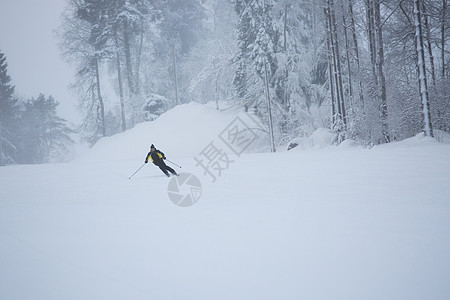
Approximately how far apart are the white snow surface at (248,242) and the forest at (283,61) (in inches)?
234

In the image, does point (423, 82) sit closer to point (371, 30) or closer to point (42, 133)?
point (371, 30)

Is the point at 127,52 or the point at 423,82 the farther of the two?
the point at 127,52

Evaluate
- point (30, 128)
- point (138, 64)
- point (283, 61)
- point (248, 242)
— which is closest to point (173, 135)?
point (283, 61)

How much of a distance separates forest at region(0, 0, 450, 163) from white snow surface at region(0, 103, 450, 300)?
594 centimetres

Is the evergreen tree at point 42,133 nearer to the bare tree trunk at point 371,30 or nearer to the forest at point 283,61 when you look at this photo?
the forest at point 283,61

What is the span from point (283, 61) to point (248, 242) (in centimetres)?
1899

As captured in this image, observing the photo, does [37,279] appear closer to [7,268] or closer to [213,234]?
[7,268]

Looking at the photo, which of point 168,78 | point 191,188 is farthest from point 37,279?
point 168,78

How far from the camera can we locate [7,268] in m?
3.12

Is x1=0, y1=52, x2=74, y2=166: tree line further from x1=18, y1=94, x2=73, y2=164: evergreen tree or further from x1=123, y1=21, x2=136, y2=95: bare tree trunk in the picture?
x1=123, y1=21, x2=136, y2=95: bare tree trunk

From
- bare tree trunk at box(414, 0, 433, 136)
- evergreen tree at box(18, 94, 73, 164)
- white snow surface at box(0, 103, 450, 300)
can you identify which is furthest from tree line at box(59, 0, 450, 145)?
evergreen tree at box(18, 94, 73, 164)

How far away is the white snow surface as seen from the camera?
8.23 ft

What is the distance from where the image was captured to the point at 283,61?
20.0m

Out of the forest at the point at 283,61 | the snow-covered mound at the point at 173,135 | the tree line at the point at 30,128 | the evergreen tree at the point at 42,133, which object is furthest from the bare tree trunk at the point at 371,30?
the evergreen tree at the point at 42,133
